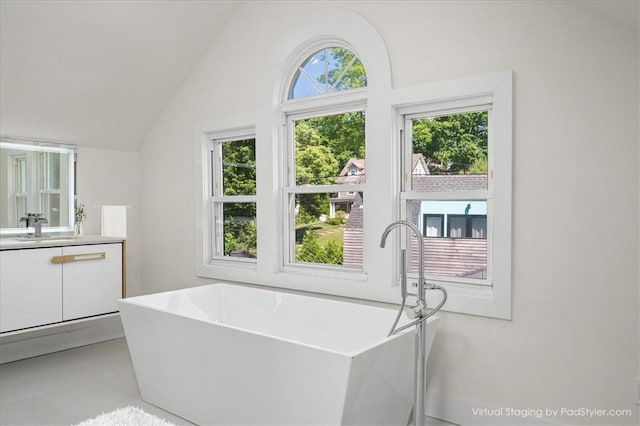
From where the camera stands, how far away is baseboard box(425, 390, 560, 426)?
2607 mm

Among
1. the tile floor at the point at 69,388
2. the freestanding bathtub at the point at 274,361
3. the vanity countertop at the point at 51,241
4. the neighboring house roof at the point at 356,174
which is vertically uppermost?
the neighboring house roof at the point at 356,174

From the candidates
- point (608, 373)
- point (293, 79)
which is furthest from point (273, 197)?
point (608, 373)

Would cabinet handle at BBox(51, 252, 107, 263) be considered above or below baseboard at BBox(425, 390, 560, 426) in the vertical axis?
above

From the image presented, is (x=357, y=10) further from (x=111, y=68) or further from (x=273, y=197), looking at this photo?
(x=111, y=68)

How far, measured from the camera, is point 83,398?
3262 millimetres

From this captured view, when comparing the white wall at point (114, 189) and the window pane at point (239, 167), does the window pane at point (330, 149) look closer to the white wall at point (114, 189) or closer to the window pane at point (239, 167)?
the window pane at point (239, 167)

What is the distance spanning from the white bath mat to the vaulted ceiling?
96.8 inches

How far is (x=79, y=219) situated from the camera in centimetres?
442

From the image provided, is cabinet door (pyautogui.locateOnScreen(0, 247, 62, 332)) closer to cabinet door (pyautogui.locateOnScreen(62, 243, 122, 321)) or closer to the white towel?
cabinet door (pyautogui.locateOnScreen(62, 243, 122, 321))

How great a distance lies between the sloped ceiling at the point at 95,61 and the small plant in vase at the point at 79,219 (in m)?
0.59

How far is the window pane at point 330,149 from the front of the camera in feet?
11.4

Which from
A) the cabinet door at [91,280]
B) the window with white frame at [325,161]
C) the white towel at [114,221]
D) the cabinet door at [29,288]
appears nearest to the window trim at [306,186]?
the window with white frame at [325,161]

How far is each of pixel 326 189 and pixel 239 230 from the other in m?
1.10

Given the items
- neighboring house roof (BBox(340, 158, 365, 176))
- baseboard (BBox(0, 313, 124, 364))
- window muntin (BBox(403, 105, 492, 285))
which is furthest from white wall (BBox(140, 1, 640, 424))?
baseboard (BBox(0, 313, 124, 364))
